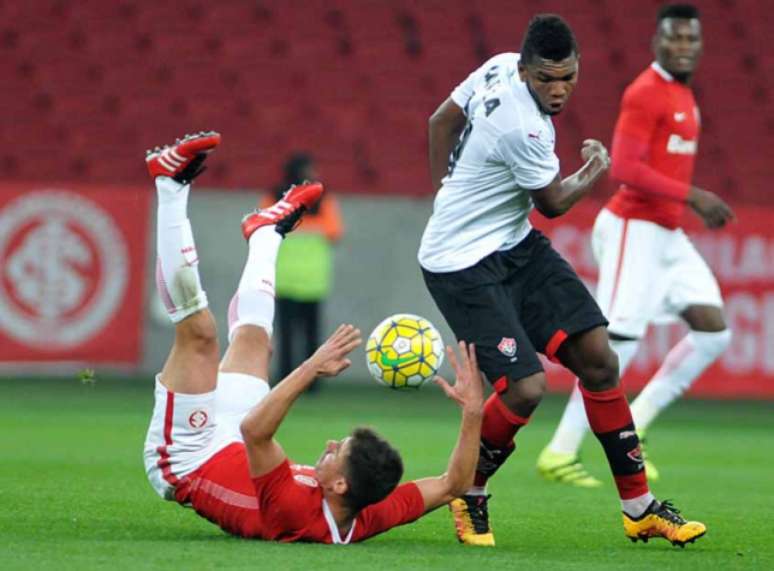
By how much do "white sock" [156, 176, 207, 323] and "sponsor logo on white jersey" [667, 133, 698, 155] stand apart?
3579 mm

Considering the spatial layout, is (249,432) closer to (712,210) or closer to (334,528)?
(334,528)

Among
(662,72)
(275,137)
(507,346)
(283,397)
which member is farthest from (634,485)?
(275,137)

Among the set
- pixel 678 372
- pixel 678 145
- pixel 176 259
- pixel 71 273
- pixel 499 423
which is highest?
pixel 678 145

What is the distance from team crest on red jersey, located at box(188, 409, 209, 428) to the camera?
6500 millimetres

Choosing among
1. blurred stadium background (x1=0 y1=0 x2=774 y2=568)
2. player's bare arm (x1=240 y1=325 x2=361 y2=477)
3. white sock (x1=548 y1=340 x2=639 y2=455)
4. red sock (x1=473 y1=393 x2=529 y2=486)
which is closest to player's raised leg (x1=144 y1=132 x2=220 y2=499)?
player's bare arm (x1=240 y1=325 x2=361 y2=477)

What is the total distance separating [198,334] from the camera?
666 cm

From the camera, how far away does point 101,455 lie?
9.81 metres

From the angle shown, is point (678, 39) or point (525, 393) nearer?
point (525, 393)

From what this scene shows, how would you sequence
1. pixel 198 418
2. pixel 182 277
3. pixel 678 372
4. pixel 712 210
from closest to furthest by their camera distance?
pixel 198 418 → pixel 182 277 → pixel 712 210 → pixel 678 372

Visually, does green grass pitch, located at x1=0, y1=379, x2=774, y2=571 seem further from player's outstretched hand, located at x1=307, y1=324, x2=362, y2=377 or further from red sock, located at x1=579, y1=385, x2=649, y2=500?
player's outstretched hand, located at x1=307, y1=324, x2=362, y2=377

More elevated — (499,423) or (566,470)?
(499,423)

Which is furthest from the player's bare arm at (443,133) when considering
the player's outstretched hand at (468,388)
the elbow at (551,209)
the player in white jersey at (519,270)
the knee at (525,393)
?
the player's outstretched hand at (468,388)

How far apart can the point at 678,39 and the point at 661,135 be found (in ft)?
1.87

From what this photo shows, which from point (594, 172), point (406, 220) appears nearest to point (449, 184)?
point (594, 172)
